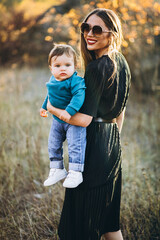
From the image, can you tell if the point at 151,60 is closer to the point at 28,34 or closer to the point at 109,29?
the point at 28,34

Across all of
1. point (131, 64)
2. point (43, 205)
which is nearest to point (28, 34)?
point (131, 64)

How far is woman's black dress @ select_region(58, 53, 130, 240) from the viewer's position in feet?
4.78

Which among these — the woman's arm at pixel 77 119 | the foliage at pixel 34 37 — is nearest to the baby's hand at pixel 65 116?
the woman's arm at pixel 77 119

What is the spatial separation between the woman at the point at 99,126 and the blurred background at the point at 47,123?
57cm

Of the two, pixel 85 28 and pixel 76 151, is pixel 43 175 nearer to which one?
pixel 76 151

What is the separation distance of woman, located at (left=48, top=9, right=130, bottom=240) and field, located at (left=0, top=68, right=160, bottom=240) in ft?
1.91

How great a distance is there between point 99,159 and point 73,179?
21 cm

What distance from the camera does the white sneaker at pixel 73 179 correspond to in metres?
1.49

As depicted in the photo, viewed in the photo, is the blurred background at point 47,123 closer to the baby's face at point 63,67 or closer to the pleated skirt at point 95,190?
the pleated skirt at point 95,190

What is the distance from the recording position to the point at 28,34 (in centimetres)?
860

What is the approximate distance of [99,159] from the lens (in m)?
1.60

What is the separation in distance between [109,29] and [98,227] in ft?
4.14

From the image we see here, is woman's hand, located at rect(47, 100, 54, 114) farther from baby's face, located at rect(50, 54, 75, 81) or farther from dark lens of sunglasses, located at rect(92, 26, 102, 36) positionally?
dark lens of sunglasses, located at rect(92, 26, 102, 36)

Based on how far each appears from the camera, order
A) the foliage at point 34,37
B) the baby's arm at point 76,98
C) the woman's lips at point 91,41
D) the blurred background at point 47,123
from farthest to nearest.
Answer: the foliage at point 34,37 → the blurred background at point 47,123 → the woman's lips at point 91,41 → the baby's arm at point 76,98
